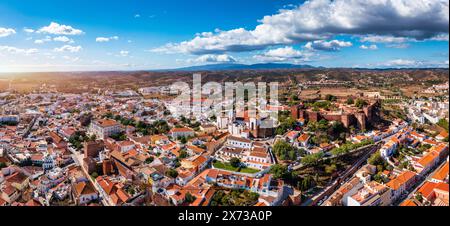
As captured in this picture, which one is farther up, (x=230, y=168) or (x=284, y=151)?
(x=284, y=151)

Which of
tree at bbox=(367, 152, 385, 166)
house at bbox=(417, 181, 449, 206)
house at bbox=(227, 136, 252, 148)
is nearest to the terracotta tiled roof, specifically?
house at bbox=(417, 181, 449, 206)

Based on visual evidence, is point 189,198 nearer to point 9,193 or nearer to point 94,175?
point 94,175

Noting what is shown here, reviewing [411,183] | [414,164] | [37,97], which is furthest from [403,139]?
[37,97]

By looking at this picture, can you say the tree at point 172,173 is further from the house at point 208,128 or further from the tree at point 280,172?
the house at point 208,128

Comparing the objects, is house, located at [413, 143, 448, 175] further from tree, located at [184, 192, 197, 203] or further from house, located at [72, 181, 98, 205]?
house, located at [72, 181, 98, 205]

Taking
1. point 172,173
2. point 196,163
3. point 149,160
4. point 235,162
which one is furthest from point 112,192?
point 235,162

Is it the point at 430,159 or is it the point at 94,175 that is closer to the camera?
the point at 94,175

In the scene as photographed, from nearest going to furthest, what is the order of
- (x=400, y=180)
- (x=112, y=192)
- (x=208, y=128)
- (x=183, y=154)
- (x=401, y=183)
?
1. (x=112, y=192)
2. (x=401, y=183)
3. (x=400, y=180)
4. (x=183, y=154)
5. (x=208, y=128)
